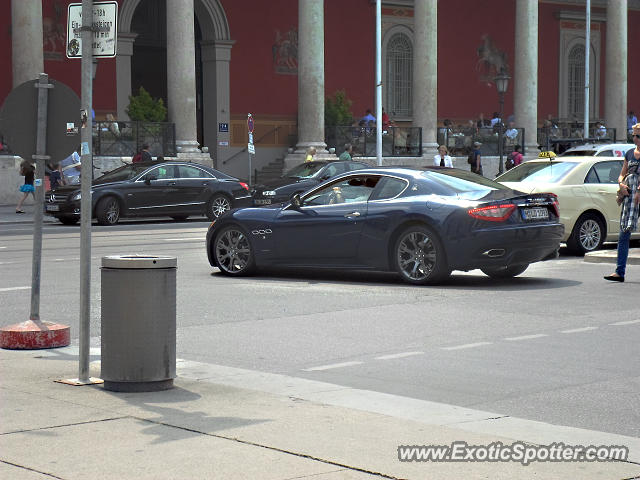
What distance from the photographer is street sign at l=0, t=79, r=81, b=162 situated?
9469 mm

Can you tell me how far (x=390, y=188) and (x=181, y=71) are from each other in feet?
75.2

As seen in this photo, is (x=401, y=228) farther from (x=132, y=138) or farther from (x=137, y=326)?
(x=132, y=138)

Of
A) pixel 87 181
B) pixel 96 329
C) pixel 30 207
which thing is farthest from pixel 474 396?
pixel 30 207

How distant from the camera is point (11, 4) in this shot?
120 ft

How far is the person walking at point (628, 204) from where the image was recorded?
48.8 feet

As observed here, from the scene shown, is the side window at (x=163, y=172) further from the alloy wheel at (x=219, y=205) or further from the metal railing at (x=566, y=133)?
the metal railing at (x=566, y=133)

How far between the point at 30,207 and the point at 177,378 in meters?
26.9

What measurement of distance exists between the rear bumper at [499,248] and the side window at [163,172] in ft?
54.5

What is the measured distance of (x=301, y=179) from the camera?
29.7 m

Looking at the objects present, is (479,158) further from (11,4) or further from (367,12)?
(11,4)

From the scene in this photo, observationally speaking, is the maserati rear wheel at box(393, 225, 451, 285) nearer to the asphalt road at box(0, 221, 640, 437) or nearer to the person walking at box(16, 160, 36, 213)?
the asphalt road at box(0, 221, 640, 437)

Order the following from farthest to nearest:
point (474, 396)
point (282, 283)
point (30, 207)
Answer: point (30, 207)
point (282, 283)
point (474, 396)

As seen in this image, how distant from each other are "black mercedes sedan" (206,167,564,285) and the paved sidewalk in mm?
6637
